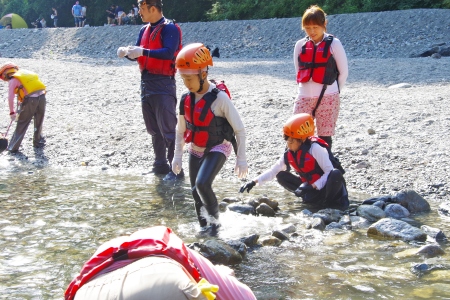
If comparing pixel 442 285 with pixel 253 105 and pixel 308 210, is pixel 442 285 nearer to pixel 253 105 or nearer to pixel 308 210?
pixel 308 210

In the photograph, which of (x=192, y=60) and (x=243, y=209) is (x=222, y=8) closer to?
(x=243, y=209)

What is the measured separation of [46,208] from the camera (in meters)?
7.08

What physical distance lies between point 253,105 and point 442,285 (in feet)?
23.9

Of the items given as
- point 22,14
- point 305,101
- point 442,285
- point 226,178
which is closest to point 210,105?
point 305,101

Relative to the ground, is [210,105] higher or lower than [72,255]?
higher

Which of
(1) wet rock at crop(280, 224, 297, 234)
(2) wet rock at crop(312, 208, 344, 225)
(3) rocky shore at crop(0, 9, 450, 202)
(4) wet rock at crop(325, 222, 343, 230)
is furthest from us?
(3) rocky shore at crop(0, 9, 450, 202)

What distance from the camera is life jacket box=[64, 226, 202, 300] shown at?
2.42m

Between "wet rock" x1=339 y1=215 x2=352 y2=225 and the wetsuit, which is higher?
the wetsuit

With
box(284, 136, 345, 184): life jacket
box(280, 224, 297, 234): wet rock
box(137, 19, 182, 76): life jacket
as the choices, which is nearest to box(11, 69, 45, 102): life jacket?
box(137, 19, 182, 76): life jacket

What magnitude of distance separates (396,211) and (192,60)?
262cm

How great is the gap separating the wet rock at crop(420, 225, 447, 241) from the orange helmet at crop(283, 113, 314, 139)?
1520 millimetres

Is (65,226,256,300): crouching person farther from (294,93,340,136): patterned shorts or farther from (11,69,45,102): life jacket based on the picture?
(11,69,45,102): life jacket

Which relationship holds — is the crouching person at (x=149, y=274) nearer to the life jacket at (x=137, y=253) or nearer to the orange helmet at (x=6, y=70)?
the life jacket at (x=137, y=253)

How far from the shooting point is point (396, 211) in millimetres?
6441
